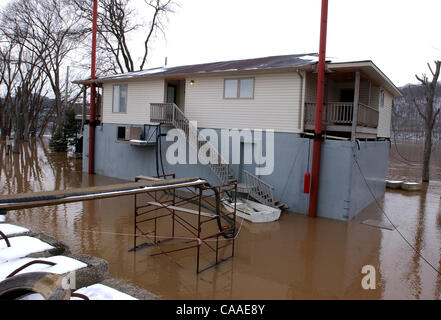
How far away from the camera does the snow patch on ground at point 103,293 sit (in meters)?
4.49

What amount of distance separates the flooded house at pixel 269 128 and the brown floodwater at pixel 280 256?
1.58m

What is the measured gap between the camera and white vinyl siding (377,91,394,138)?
18453mm

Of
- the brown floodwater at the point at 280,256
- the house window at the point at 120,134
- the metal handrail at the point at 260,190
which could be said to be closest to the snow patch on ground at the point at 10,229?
the brown floodwater at the point at 280,256

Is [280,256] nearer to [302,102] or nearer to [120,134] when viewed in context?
[302,102]

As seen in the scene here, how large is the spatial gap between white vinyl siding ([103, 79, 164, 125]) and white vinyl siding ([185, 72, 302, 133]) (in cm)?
220

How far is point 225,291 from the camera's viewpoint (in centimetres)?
705

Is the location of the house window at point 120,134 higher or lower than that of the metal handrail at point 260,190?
higher

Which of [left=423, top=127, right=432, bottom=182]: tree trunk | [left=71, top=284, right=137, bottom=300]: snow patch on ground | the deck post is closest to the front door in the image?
the deck post

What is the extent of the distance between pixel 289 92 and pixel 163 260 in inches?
352

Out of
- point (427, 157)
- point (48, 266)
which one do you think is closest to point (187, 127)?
point (48, 266)

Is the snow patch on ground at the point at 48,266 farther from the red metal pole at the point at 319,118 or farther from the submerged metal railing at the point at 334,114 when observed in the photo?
the submerged metal railing at the point at 334,114

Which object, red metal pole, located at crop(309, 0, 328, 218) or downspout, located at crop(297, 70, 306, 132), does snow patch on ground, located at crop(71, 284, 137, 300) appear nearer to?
red metal pole, located at crop(309, 0, 328, 218)
